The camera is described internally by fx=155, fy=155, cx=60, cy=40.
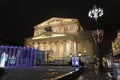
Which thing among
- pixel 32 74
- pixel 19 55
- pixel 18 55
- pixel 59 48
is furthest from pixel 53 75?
pixel 59 48

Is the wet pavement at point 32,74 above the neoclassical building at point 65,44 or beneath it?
beneath

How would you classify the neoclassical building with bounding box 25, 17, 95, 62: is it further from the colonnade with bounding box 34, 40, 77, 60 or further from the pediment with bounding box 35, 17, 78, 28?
the pediment with bounding box 35, 17, 78, 28

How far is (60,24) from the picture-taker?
3265 inches

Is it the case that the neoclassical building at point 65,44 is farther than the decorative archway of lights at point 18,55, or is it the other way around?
the neoclassical building at point 65,44

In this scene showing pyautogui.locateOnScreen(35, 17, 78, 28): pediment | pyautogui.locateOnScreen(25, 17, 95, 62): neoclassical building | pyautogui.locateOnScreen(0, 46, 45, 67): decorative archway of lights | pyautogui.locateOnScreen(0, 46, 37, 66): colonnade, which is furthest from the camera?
pyautogui.locateOnScreen(35, 17, 78, 28): pediment

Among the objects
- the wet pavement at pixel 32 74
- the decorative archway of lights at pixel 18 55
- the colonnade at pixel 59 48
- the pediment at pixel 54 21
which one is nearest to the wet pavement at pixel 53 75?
the wet pavement at pixel 32 74

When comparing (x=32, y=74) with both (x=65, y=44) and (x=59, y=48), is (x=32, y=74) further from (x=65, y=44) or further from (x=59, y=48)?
(x=59, y=48)

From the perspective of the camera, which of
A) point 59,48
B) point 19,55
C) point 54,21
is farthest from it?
point 54,21

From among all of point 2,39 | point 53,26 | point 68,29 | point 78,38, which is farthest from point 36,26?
point 2,39

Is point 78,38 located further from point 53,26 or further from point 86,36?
point 53,26

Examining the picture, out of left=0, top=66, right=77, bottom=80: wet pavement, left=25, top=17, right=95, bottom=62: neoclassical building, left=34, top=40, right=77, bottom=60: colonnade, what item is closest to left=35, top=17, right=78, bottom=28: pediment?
left=25, top=17, right=95, bottom=62: neoclassical building

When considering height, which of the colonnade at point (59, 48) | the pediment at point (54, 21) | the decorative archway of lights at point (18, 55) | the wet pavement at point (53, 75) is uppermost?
the pediment at point (54, 21)

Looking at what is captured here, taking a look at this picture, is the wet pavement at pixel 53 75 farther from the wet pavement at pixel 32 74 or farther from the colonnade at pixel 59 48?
the colonnade at pixel 59 48

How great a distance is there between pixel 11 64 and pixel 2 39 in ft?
31.6
